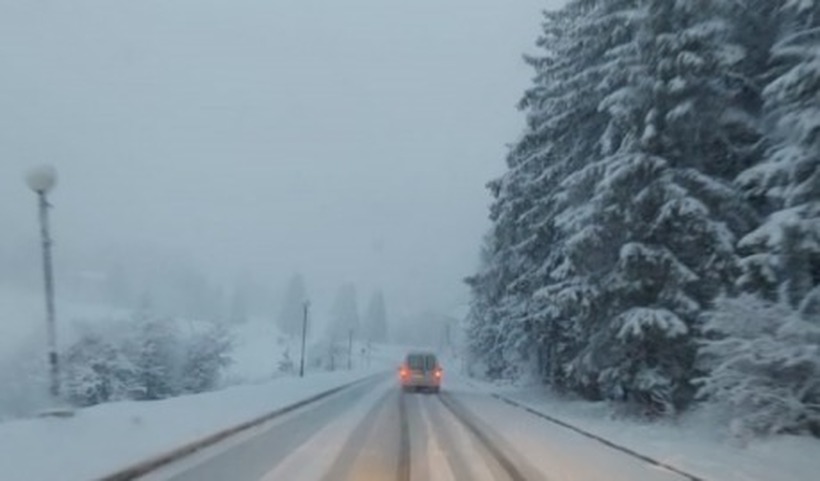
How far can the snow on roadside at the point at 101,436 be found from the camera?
13.0 meters

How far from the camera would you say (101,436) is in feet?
55.4

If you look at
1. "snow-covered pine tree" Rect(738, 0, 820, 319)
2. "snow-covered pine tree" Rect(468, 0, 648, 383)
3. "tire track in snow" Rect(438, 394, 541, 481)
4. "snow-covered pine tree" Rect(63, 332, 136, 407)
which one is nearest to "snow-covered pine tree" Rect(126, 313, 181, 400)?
"snow-covered pine tree" Rect(63, 332, 136, 407)

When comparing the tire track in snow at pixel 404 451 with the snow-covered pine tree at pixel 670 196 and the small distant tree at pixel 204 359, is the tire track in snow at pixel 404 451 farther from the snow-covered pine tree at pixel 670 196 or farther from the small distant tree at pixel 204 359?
the small distant tree at pixel 204 359

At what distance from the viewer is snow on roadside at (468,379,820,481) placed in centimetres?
1495

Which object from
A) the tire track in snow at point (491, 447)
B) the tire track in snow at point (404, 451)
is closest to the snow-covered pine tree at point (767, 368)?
the tire track in snow at point (491, 447)

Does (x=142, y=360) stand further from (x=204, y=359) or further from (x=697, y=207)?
(x=697, y=207)

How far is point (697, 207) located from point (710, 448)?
7.12 metres

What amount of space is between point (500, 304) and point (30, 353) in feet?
113

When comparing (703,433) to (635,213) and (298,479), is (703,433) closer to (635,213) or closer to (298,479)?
(635,213)

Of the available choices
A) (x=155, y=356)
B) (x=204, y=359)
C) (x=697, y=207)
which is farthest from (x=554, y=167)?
(x=204, y=359)

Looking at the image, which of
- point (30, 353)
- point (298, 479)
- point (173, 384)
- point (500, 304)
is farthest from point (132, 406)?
point (30, 353)

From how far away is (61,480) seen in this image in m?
12.0

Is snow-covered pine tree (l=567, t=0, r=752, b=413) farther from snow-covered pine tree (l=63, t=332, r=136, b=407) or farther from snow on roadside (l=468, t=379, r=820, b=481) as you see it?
snow-covered pine tree (l=63, t=332, r=136, b=407)

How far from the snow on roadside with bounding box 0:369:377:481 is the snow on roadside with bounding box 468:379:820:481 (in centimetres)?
827
